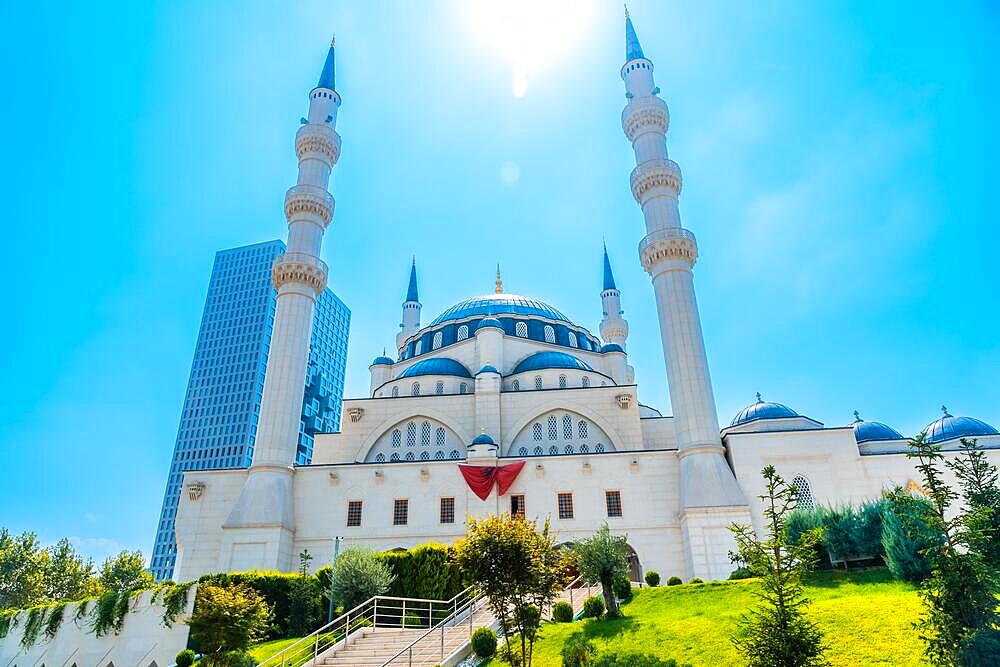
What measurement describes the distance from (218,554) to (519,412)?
1434 centimetres

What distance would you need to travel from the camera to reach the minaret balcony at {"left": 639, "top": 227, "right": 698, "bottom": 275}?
30078 mm

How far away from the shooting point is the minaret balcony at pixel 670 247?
3008cm

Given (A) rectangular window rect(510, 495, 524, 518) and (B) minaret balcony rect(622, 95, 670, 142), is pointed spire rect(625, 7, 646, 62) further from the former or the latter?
(A) rectangular window rect(510, 495, 524, 518)

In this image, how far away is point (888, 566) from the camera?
15.8 meters

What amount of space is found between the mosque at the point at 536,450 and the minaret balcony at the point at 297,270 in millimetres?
64

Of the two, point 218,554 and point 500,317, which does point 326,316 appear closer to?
point 500,317

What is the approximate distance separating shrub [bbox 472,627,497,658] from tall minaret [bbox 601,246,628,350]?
33701 mm

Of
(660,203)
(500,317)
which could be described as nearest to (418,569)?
(660,203)

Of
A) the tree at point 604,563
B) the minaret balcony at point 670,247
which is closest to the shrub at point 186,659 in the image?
the tree at point 604,563

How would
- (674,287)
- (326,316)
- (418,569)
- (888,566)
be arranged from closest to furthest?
(888,566) → (418,569) → (674,287) → (326,316)

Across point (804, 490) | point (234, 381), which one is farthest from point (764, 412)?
point (234, 381)

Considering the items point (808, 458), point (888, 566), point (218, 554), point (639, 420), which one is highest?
point (639, 420)

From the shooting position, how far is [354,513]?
2755 centimetres

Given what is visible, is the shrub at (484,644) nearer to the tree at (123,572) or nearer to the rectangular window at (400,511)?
the rectangular window at (400,511)
